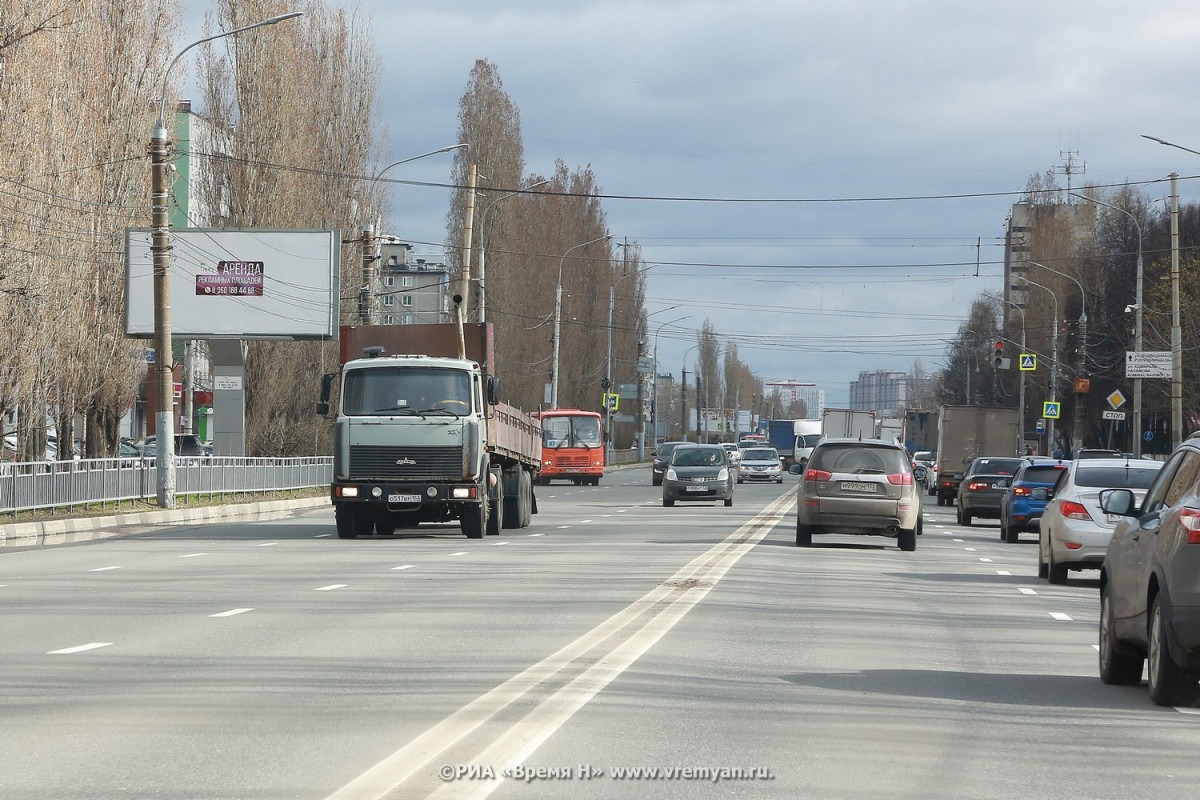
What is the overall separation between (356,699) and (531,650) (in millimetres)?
2479

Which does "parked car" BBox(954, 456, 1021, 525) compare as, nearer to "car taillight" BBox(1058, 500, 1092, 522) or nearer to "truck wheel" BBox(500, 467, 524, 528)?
"truck wheel" BBox(500, 467, 524, 528)

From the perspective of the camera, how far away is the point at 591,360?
92562 millimetres

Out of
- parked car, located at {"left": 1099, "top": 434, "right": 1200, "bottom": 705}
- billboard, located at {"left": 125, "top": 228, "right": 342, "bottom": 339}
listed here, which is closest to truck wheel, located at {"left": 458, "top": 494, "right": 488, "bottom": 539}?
parked car, located at {"left": 1099, "top": 434, "right": 1200, "bottom": 705}

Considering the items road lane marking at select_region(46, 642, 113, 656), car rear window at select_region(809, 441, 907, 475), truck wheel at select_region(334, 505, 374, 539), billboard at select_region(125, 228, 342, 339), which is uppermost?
billboard at select_region(125, 228, 342, 339)

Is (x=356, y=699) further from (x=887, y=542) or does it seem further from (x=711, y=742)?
(x=887, y=542)

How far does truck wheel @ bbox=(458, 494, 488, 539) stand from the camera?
2684 centimetres

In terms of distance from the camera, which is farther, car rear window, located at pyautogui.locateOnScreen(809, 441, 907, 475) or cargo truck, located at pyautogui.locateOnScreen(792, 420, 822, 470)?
cargo truck, located at pyautogui.locateOnScreen(792, 420, 822, 470)

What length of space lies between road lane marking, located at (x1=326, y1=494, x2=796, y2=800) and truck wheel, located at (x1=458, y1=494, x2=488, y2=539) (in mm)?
10202

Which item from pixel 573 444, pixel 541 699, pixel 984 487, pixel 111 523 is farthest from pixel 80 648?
pixel 573 444

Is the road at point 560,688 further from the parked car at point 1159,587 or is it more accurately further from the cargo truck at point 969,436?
the cargo truck at point 969,436

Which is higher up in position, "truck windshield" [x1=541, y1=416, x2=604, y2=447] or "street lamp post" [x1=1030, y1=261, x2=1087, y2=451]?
"street lamp post" [x1=1030, y1=261, x2=1087, y2=451]

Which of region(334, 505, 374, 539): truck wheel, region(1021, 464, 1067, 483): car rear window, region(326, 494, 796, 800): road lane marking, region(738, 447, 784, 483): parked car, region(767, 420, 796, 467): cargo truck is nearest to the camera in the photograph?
region(326, 494, 796, 800): road lane marking

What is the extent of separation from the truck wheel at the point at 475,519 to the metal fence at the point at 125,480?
714 cm

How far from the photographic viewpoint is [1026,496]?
2980cm
